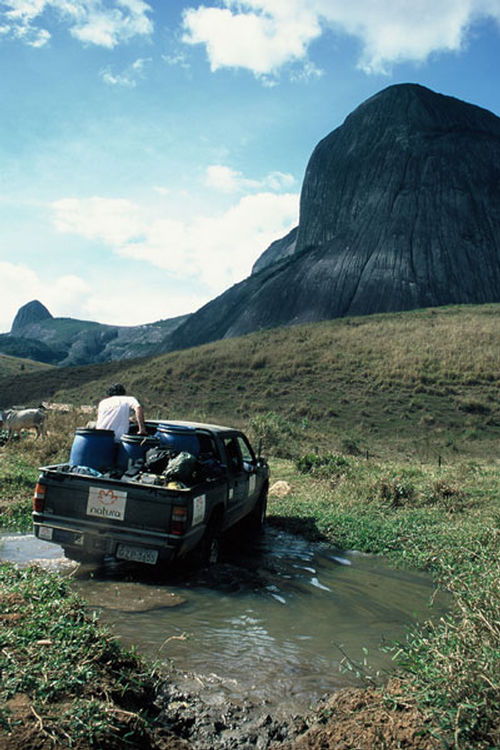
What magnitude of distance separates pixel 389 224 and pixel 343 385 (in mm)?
39612

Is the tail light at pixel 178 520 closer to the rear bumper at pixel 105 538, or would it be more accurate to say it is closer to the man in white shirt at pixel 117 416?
the rear bumper at pixel 105 538

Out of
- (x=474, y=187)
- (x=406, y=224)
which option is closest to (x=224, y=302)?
(x=406, y=224)

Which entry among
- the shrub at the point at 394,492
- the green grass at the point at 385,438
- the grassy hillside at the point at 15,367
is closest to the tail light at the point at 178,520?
the green grass at the point at 385,438

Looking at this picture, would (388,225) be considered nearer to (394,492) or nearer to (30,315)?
(394,492)

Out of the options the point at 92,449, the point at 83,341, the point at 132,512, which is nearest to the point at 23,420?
the point at 92,449

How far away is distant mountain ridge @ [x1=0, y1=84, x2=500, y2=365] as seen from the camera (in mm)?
65250

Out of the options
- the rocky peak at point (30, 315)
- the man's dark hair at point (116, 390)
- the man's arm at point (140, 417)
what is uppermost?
the rocky peak at point (30, 315)

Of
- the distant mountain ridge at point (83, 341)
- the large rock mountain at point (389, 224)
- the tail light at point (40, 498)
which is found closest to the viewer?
the tail light at point (40, 498)

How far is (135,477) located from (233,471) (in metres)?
1.79

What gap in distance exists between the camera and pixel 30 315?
182 meters

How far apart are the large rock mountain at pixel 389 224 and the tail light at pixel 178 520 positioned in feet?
195

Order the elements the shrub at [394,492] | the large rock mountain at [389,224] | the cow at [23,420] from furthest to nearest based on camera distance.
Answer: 1. the large rock mountain at [389,224]
2. the cow at [23,420]
3. the shrub at [394,492]

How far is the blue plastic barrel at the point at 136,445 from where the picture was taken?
24.1 feet

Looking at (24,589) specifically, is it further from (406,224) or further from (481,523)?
(406,224)
